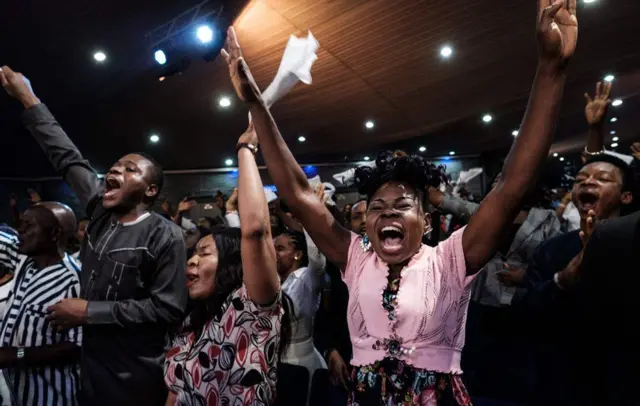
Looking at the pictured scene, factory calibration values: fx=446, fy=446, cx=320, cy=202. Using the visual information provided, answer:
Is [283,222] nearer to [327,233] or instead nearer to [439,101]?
[327,233]

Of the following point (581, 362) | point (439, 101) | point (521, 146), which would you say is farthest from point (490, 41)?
point (521, 146)

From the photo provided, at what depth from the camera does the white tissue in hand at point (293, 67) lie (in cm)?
150

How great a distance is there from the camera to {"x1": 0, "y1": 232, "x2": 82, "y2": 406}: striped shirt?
1944 millimetres

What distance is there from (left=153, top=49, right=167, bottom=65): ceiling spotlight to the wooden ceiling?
0.61 metres

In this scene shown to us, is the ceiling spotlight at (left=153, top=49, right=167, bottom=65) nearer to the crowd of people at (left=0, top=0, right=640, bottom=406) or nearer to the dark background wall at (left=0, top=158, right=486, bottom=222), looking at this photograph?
the crowd of people at (left=0, top=0, right=640, bottom=406)

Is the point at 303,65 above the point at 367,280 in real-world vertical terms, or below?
Answer: above

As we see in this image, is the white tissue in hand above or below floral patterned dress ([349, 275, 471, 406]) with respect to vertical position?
above

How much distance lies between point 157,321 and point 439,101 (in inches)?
368

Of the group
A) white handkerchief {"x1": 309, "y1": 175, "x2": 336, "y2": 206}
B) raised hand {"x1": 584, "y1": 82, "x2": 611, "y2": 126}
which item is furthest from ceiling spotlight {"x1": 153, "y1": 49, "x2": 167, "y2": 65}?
raised hand {"x1": 584, "y1": 82, "x2": 611, "y2": 126}

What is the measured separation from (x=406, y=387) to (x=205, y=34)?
533cm

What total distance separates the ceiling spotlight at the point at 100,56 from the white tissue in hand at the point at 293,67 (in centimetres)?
591

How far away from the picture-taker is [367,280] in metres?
1.39

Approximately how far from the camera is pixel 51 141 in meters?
2.32

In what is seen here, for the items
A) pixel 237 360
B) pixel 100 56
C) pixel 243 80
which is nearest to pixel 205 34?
pixel 100 56
